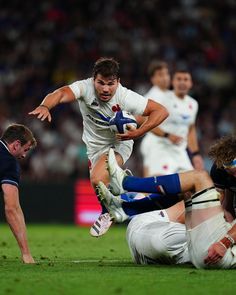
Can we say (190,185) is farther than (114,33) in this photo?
No

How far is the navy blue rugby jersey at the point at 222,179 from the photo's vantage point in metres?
8.02

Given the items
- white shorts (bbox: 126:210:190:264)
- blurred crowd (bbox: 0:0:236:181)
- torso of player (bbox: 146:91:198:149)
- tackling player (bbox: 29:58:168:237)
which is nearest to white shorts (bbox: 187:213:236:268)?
white shorts (bbox: 126:210:190:264)

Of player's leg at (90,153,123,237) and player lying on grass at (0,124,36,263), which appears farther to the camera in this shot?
player's leg at (90,153,123,237)

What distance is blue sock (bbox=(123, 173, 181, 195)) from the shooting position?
760cm

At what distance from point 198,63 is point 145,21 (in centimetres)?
178

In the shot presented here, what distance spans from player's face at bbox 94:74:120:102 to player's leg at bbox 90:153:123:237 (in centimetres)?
86

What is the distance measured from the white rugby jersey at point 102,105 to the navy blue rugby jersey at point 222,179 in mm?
1588

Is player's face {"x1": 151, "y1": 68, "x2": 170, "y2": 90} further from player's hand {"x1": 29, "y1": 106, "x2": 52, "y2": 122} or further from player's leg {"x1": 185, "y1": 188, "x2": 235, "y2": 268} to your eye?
player's leg {"x1": 185, "y1": 188, "x2": 235, "y2": 268}

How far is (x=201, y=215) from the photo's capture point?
25.4ft

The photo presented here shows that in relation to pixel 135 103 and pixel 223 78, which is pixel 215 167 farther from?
pixel 223 78

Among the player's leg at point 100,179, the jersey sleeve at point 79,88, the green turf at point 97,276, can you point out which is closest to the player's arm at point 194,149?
the green turf at point 97,276

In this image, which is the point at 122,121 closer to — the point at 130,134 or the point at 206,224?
the point at 130,134

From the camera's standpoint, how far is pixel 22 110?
1934 cm

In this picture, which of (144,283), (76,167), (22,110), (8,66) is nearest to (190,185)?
(144,283)
